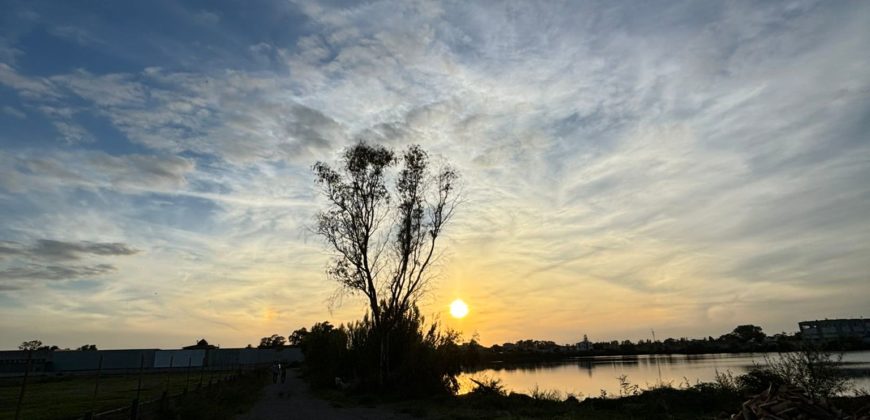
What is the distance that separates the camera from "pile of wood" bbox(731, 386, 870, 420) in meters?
6.85

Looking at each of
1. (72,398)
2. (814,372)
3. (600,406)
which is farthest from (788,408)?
(72,398)

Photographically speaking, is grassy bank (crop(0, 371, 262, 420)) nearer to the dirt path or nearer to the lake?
the dirt path

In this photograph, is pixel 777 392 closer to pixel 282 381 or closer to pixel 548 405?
pixel 548 405

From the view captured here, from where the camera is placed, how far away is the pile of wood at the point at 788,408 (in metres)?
6.85

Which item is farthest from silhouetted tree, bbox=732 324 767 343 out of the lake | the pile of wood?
the pile of wood

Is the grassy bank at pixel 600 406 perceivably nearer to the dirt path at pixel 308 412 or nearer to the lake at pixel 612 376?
the dirt path at pixel 308 412

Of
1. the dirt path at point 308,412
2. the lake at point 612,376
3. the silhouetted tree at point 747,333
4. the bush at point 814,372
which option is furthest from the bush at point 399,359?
the silhouetted tree at point 747,333

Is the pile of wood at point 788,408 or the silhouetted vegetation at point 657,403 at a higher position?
the pile of wood at point 788,408

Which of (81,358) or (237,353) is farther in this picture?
(237,353)

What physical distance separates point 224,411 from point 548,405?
1199 cm

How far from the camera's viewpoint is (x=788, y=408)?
23.3 feet

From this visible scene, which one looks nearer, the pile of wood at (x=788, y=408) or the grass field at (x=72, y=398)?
the pile of wood at (x=788, y=408)

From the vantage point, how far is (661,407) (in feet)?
51.1

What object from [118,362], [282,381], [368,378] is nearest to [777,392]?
[368,378]
